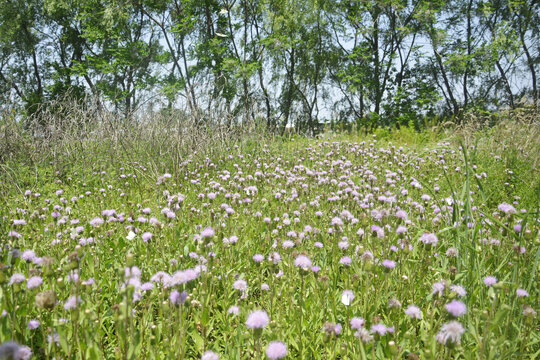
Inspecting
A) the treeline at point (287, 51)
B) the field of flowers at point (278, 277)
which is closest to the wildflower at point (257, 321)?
the field of flowers at point (278, 277)

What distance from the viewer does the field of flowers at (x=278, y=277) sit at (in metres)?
1.38

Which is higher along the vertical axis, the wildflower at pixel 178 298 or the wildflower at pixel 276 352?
the wildflower at pixel 178 298

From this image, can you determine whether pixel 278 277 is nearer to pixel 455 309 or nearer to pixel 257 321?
pixel 257 321

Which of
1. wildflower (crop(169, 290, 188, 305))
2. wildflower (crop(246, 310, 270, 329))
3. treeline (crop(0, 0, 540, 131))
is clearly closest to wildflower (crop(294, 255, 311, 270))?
wildflower (crop(246, 310, 270, 329))

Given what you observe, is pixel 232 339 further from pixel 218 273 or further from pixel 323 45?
pixel 323 45

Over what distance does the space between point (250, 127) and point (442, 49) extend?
16651mm

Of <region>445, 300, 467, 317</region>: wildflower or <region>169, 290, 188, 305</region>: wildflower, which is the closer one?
<region>445, 300, 467, 317</region>: wildflower

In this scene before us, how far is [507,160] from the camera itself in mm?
5488

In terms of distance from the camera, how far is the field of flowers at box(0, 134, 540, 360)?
1.38 meters

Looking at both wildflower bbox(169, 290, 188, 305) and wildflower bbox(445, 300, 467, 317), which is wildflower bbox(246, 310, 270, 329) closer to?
wildflower bbox(169, 290, 188, 305)

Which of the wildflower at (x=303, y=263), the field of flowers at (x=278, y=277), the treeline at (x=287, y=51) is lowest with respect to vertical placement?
the field of flowers at (x=278, y=277)

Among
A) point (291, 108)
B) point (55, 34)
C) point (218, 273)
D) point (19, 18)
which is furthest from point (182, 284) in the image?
point (55, 34)

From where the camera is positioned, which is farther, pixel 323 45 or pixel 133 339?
pixel 323 45

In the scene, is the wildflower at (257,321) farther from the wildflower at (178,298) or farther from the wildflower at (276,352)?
the wildflower at (178,298)
